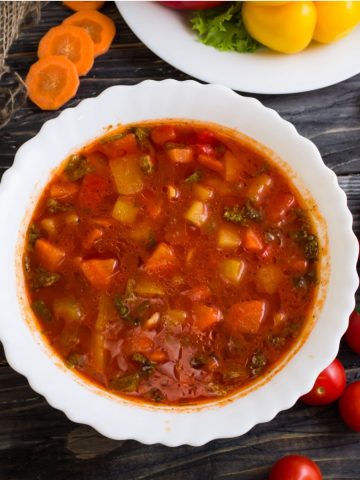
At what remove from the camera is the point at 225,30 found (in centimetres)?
392

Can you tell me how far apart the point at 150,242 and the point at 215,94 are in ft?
2.36

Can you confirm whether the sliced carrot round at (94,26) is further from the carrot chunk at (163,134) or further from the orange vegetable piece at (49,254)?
the orange vegetable piece at (49,254)

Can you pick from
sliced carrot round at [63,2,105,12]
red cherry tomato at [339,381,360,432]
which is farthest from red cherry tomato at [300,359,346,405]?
sliced carrot round at [63,2,105,12]

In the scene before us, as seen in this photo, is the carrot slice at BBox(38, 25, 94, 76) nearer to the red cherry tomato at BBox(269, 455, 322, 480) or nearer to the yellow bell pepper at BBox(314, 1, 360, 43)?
the yellow bell pepper at BBox(314, 1, 360, 43)

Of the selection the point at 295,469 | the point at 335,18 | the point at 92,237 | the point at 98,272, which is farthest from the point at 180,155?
the point at 295,469

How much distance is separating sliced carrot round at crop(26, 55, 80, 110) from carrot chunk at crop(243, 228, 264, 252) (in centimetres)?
121

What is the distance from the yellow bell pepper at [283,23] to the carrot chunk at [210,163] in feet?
2.46

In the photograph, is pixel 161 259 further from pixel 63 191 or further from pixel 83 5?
pixel 83 5

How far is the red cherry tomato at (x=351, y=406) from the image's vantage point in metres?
3.64

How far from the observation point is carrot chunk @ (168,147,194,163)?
3521 mm

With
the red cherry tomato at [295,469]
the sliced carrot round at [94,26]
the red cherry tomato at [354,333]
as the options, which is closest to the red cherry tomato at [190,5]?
the sliced carrot round at [94,26]

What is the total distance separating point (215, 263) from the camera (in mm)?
3424

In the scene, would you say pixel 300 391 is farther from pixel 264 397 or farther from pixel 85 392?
pixel 85 392

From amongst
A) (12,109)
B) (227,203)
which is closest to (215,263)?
(227,203)
